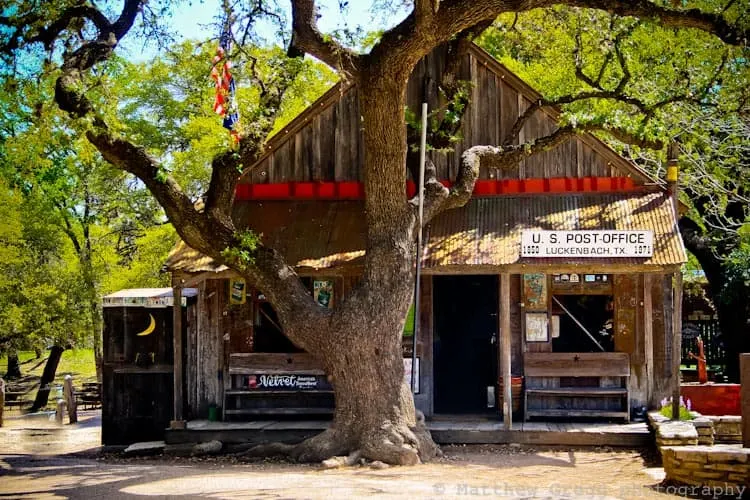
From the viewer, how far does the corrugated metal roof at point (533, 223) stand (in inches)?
555

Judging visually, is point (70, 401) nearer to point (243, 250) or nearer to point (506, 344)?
point (243, 250)

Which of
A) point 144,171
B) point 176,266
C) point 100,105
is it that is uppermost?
point 100,105

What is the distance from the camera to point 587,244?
14.0 meters

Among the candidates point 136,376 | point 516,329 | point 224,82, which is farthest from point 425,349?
point 224,82

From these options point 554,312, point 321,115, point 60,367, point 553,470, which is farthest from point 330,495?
point 60,367

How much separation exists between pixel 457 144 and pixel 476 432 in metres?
4.87

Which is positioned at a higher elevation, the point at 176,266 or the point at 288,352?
the point at 176,266

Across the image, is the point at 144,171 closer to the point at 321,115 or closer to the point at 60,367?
the point at 321,115

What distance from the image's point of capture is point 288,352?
1606cm

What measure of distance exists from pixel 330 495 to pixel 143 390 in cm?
775

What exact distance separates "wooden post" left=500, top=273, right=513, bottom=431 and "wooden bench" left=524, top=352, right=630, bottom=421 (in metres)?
0.76

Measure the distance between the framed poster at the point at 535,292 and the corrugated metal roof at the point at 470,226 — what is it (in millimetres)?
1012

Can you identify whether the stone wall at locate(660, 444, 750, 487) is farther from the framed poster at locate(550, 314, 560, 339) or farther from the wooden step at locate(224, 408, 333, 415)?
the wooden step at locate(224, 408, 333, 415)

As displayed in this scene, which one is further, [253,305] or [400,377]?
[253,305]
